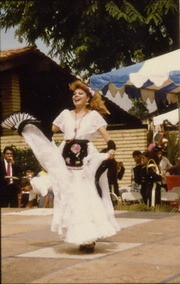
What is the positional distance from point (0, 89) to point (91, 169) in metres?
13.2

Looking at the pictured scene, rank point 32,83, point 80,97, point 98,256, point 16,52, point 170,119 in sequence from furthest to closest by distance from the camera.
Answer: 1. point 32,83
2. point 170,119
3. point 16,52
4. point 80,97
5. point 98,256

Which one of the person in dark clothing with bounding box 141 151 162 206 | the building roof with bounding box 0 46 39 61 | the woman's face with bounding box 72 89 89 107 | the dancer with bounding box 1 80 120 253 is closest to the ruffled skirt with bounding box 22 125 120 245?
the dancer with bounding box 1 80 120 253

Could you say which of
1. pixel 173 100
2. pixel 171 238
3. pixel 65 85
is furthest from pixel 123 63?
pixel 171 238

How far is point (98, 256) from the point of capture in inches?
310

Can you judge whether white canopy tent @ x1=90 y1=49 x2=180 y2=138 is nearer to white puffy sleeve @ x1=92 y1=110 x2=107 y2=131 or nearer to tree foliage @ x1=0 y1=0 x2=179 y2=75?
white puffy sleeve @ x1=92 y1=110 x2=107 y2=131

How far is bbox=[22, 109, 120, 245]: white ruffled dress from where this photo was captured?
8000 millimetres

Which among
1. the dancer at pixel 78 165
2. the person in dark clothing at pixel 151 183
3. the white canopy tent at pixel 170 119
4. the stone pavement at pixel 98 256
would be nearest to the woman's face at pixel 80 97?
the dancer at pixel 78 165

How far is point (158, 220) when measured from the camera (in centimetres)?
1162

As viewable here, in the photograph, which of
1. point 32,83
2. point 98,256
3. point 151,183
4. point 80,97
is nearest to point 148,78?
point 151,183

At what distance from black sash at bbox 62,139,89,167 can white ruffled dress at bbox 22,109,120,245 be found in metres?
0.05

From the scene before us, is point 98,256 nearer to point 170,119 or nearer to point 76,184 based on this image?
point 76,184

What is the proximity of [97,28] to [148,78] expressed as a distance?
1886cm

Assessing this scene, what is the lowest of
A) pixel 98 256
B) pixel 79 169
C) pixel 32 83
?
pixel 98 256

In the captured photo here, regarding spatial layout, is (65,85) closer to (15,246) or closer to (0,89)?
(0,89)
